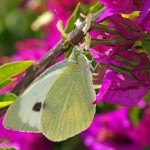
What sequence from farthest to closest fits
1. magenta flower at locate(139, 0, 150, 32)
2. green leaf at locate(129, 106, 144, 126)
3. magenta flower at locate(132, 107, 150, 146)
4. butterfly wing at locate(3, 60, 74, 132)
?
green leaf at locate(129, 106, 144, 126)
magenta flower at locate(132, 107, 150, 146)
butterfly wing at locate(3, 60, 74, 132)
magenta flower at locate(139, 0, 150, 32)

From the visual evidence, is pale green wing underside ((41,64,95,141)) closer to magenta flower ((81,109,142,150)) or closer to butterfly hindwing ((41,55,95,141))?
butterfly hindwing ((41,55,95,141))

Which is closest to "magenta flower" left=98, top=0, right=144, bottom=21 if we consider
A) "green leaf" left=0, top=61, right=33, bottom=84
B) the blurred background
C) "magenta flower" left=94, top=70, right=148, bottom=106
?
"magenta flower" left=94, top=70, right=148, bottom=106

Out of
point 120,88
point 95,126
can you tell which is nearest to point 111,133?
point 95,126

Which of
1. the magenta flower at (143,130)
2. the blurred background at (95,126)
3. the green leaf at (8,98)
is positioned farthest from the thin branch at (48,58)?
the magenta flower at (143,130)

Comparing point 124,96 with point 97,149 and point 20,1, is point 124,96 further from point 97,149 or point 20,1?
point 20,1

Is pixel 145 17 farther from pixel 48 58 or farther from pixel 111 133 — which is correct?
pixel 111 133

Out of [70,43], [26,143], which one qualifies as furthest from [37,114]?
[26,143]

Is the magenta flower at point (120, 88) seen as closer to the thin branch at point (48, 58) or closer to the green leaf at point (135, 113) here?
the thin branch at point (48, 58)
